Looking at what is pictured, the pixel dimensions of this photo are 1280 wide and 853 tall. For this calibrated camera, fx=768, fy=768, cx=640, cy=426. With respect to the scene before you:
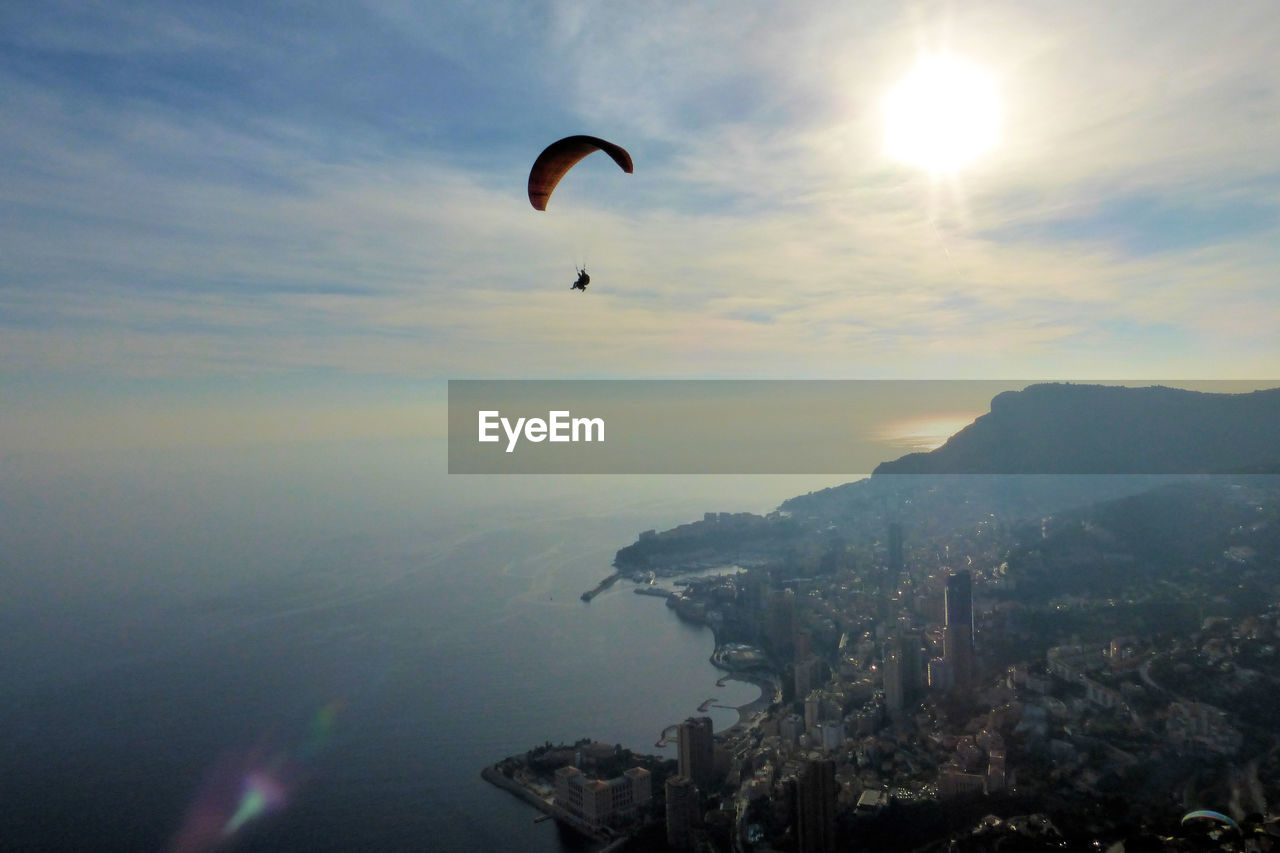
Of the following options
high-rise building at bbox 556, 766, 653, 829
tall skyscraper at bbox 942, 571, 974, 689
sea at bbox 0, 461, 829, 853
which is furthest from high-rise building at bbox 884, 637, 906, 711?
high-rise building at bbox 556, 766, 653, 829

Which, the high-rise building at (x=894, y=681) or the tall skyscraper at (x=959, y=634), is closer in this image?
the high-rise building at (x=894, y=681)

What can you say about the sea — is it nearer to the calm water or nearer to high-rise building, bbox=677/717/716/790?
the calm water

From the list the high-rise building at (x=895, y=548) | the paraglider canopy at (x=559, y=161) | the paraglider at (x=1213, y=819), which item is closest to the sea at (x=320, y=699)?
the paraglider at (x=1213, y=819)

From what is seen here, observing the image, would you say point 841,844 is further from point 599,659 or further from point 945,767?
point 599,659

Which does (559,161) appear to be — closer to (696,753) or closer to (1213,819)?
(696,753)

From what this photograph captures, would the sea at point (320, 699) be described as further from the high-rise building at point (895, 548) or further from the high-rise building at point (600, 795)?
the high-rise building at point (895, 548)

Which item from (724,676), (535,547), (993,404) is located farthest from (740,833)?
(993,404)
